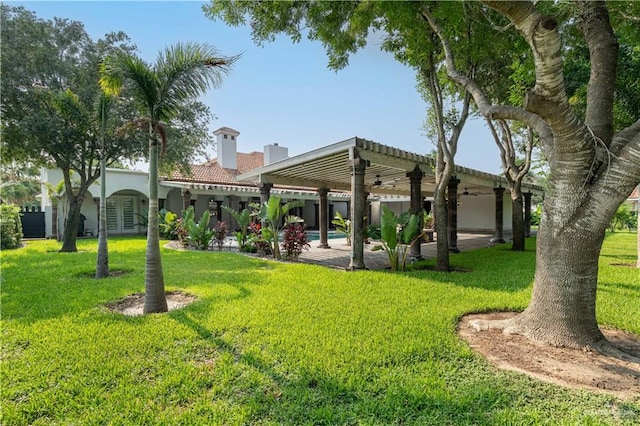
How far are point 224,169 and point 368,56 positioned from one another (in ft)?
63.8

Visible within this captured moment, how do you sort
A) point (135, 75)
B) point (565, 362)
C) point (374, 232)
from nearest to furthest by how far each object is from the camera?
point (565, 362), point (135, 75), point (374, 232)

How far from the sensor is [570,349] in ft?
14.7

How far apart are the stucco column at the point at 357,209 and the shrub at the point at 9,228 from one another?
54.9 ft

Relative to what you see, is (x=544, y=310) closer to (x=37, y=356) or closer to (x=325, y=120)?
(x=37, y=356)

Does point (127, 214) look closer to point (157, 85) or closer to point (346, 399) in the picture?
point (157, 85)

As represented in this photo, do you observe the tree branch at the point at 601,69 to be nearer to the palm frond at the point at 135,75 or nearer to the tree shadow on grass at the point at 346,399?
the tree shadow on grass at the point at 346,399

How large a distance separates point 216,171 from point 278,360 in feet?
79.5

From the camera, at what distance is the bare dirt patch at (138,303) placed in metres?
6.39

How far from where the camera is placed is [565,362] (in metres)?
4.14

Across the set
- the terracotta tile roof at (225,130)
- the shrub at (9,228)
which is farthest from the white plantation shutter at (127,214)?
the terracotta tile roof at (225,130)

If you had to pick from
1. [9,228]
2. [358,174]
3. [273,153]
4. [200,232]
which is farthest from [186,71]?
[273,153]

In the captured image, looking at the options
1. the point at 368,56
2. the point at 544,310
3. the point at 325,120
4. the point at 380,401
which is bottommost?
the point at 380,401

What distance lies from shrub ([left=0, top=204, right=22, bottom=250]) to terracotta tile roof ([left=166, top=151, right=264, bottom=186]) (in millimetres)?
8400

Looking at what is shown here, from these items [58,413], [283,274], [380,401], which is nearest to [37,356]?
[58,413]
